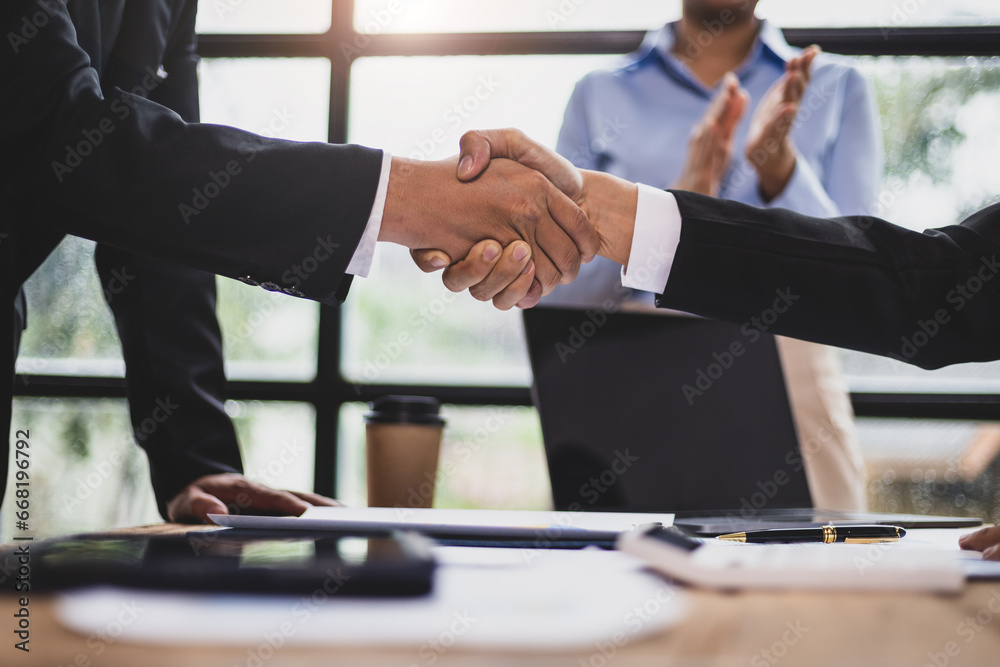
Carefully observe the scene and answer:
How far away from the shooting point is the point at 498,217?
116 cm

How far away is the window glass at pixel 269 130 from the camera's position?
207 cm

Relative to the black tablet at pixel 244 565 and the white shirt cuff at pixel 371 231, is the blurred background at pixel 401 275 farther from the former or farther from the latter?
the black tablet at pixel 244 565

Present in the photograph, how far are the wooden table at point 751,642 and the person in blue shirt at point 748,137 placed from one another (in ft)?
3.80

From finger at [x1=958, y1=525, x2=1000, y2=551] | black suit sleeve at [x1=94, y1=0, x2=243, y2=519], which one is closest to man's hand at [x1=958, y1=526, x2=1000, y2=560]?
finger at [x1=958, y1=525, x2=1000, y2=551]

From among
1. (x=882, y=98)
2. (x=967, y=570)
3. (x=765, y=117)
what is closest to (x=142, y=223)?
(x=967, y=570)

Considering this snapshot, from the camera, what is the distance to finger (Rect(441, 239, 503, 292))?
116 centimetres

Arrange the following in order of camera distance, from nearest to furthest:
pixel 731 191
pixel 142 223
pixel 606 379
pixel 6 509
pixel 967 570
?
pixel 967 570
pixel 142 223
pixel 606 379
pixel 731 191
pixel 6 509

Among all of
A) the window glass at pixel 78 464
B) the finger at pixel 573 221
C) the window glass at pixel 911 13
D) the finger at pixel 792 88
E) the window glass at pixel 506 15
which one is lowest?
the window glass at pixel 78 464

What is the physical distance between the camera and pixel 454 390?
202 cm

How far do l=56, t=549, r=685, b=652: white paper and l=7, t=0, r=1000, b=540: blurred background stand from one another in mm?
1701

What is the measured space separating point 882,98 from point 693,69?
63 centimetres

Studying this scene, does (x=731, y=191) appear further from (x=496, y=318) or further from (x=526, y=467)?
(x=526, y=467)

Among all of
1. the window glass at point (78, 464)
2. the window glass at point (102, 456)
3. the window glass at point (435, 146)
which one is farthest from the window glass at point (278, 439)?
the window glass at point (78, 464)

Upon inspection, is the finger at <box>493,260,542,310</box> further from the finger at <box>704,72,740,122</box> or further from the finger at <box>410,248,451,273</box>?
the finger at <box>704,72,740,122</box>
